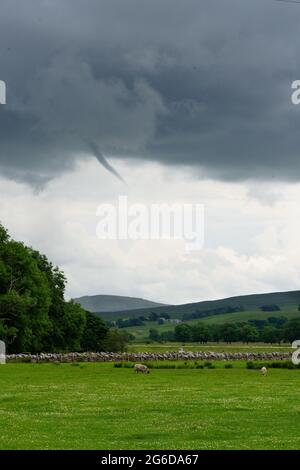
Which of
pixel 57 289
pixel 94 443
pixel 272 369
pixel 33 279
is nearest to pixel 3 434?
pixel 94 443

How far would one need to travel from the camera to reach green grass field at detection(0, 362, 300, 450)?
22.6 meters

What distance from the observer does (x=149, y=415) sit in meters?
28.6

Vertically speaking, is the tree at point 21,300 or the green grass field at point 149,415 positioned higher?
the tree at point 21,300

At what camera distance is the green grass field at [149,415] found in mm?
22594

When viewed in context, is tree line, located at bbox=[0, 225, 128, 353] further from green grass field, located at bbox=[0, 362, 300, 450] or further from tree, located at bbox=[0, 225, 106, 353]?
green grass field, located at bbox=[0, 362, 300, 450]

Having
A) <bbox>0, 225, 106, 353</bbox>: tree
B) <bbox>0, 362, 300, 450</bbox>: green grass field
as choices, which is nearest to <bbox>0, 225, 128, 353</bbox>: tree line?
<bbox>0, 225, 106, 353</bbox>: tree

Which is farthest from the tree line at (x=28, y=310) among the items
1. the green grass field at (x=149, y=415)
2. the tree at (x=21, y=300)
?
the green grass field at (x=149, y=415)

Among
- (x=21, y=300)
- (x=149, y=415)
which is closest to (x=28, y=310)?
(x=21, y=300)

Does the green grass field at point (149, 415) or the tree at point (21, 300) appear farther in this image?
the tree at point (21, 300)

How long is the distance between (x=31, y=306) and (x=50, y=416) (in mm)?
67238

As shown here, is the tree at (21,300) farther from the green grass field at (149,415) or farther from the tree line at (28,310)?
the green grass field at (149,415)

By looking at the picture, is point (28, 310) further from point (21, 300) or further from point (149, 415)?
point (149, 415)

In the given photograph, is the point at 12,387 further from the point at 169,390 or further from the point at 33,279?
the point at 33,279

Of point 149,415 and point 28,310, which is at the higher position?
point 28,310
